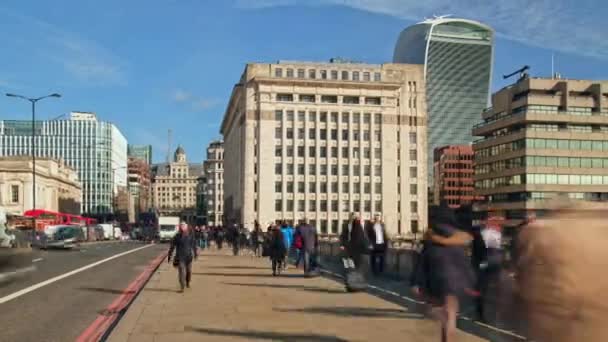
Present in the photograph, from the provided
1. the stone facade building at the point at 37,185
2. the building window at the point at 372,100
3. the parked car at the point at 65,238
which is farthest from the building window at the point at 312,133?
the parked car at the point at 65,238

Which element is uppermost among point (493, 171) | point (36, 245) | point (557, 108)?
point (557, 108)

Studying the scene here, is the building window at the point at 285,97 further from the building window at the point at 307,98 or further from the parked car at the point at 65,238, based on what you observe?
the parked car at the point at 65,238

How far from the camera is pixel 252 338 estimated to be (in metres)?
9.70

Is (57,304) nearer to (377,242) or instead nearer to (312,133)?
(377,242)

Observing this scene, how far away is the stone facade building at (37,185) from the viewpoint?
10488cm

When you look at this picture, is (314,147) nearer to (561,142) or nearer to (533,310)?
(561,142)

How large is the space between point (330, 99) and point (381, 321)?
109 m

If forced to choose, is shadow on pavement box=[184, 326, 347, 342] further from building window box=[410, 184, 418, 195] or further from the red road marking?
building window box=[410, 184, 418, 195]

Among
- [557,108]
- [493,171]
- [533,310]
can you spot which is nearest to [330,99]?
[493,171]

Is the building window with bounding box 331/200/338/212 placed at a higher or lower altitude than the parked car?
higher

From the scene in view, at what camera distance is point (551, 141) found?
73.8 m

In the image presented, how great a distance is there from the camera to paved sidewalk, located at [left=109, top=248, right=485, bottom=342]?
32.2ft

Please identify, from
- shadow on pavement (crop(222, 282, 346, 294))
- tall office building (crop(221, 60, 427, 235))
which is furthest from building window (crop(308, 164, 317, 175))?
shadow on pavement (crop(222, 282, 346, 294))

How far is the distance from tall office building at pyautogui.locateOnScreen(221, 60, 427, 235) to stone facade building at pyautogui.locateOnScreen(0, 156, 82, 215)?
107 ft
